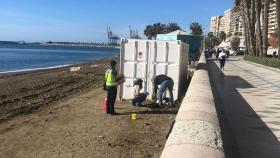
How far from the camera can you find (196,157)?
390cm

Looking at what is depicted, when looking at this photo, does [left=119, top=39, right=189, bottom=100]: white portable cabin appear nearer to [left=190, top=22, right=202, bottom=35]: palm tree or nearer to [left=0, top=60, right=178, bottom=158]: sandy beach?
[left=0, top=60, right=178, bottom=158]: sandy beach

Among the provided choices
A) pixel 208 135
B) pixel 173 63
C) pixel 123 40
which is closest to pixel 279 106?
pixel 173 63

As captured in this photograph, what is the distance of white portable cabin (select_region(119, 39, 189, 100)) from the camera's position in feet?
45.4

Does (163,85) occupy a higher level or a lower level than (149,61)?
lower

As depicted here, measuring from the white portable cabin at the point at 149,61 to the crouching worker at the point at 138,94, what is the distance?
50 centimetres

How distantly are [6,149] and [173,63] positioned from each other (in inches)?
260

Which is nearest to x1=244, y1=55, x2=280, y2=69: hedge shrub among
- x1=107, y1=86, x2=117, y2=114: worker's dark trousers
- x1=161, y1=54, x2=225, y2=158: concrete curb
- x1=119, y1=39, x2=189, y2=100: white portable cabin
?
x1=119, y1=39, x2=189, y2=100: white portable cabin

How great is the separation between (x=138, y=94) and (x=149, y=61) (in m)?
1.26

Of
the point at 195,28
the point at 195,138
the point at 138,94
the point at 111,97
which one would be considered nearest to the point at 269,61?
the point at 138,94

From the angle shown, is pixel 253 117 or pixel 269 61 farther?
pixel 269 61

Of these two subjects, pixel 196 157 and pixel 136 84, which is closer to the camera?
pixel 196 157

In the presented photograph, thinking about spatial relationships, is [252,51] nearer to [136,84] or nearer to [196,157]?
[136,84]

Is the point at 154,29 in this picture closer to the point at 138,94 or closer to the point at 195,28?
the point at 195,28

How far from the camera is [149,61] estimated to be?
14000 millimetres
